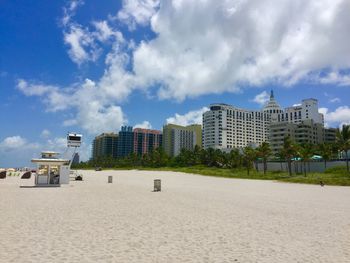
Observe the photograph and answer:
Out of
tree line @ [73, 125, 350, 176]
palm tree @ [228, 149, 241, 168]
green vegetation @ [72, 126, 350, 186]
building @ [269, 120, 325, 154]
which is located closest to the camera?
green vegetation @ [72, 126, 350, 186]

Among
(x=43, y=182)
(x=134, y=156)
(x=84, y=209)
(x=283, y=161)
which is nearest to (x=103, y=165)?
(x=134, y=156)

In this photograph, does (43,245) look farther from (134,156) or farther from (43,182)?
(134,156)

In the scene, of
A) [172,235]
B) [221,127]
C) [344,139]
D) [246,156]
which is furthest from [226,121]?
[172,235]

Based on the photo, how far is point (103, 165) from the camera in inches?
6722

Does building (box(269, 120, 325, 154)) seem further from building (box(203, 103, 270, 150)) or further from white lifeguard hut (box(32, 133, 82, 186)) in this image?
white lifeguard hut (box(32, 133, 82, 186))

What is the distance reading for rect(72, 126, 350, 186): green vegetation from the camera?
205 feet

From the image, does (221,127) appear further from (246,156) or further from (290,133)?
(246,156)

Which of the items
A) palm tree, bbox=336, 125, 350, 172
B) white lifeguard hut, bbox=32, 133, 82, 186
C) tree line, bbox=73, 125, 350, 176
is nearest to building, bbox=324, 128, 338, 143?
tree line, bbox=73, 125, 350, 176

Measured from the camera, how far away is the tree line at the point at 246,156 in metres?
76.3

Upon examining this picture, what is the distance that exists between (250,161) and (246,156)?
156 inches

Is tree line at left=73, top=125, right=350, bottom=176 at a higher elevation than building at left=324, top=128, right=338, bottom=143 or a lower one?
lower

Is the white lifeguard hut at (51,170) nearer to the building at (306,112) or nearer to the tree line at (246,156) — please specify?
the tree line at (246,156)

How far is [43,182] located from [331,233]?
2992cm

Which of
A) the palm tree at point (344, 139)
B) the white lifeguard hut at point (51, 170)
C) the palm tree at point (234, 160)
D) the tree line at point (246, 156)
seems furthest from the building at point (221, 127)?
the white lifeguard hut at point (51, 170)
